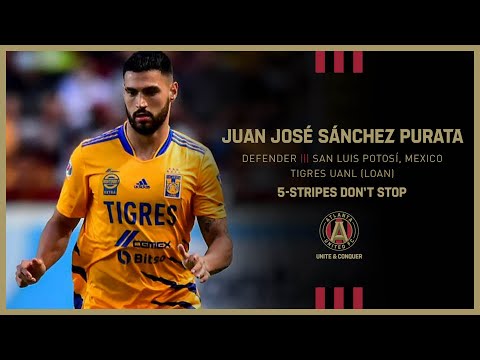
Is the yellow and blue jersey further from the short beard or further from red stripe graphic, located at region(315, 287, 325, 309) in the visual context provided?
red stripe graphic, located at region(315, 287, 325, 309)

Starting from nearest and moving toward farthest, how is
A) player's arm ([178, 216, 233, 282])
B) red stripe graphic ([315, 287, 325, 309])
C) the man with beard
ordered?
the man with beard
player's arm ([178, 216, 233, 282])
red stripe graphic ([315, 287, 325, 309])

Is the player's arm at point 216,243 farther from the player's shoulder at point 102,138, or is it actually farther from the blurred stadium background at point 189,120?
the player's shoulder at point 102,138

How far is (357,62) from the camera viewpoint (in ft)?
19.7

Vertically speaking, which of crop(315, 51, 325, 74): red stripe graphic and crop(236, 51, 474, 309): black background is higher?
crop(315, 51, 325, 74): red stripe graphic

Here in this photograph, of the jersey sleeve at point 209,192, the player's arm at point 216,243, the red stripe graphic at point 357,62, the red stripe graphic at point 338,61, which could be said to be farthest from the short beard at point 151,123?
the red stripe graphic at point 357,62

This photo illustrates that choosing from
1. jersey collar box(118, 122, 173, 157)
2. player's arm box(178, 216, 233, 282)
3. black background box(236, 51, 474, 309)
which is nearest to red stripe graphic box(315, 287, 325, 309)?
black background box(236, 51, 474, 309)

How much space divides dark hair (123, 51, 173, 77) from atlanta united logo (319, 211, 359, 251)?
1.39 m

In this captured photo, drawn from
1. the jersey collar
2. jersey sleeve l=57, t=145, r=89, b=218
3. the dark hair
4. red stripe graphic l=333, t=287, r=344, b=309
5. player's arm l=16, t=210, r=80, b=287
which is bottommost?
red stripe graphic l=333, t=287, r=344, b=309

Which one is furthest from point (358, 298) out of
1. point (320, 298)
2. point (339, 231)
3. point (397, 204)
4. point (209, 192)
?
point (209, 192)

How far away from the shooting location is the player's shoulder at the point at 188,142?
19.6 ft

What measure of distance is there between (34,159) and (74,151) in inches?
10.8

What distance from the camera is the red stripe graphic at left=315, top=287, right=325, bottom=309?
6086 millimetres

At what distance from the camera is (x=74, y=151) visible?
6.01 m

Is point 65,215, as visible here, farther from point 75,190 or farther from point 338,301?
point 338,301
